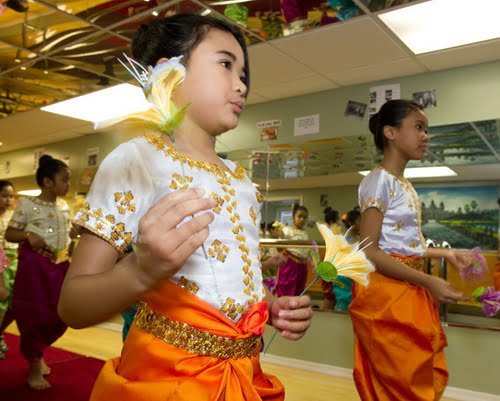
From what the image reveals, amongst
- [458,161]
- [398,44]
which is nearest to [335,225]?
[458,161]

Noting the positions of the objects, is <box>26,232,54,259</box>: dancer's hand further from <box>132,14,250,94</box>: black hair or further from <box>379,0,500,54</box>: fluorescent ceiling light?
<box>379,0,500,54</box>: fluorescent ceiling light

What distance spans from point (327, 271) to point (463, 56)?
3311 millimetres

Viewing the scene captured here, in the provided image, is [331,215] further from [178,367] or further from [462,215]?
[178,367]

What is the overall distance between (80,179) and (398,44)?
5.00m

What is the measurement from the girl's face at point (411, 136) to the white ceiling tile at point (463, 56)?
1.44 meters

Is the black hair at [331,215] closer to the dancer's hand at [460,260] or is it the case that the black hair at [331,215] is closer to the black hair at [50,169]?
the dancer's hand at [460,260]

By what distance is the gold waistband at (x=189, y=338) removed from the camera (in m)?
0.93

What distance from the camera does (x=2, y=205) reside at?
463 centimetres


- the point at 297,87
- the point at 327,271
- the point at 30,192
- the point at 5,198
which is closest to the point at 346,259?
the point at 327,271

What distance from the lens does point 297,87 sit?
4.53 m

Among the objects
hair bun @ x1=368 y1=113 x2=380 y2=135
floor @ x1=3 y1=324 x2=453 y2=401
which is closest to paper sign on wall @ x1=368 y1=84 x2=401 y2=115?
hair bun @ x1=368 y1=113 x2=380 y2=135

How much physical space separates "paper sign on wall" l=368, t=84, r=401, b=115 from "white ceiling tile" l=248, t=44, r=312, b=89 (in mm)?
622

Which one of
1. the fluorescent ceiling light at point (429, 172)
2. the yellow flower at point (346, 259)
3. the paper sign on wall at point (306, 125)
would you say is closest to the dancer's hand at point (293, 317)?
the yellow flower at point (346, 259)

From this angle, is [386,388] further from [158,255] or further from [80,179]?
[80,179]
